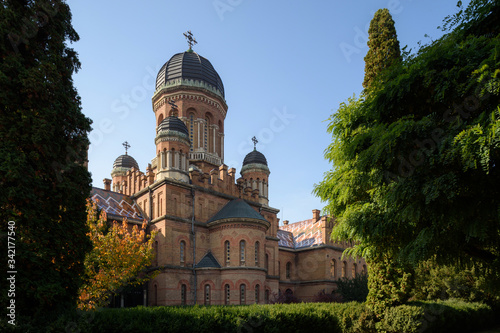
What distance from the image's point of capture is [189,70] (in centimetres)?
3938

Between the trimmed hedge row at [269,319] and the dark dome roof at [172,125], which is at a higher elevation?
the dark dome roof at [172,125]

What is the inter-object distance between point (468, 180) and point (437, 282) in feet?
62.7

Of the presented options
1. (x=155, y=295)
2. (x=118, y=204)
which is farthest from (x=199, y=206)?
(x=155, y=295)

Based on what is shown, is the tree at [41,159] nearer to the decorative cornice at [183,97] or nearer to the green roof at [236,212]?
the green roof at [236,212]

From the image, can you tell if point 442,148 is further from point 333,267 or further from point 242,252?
point 333,267

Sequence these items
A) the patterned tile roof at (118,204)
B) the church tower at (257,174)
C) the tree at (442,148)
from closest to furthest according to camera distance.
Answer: the tree at (442,148), the patterned tile roof at (118,204), the church tower at (257,174)

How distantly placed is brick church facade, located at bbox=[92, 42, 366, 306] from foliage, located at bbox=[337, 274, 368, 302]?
4.08 metres

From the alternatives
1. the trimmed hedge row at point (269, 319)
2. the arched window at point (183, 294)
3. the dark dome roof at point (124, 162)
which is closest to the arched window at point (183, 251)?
the arched window at point (183, 294)

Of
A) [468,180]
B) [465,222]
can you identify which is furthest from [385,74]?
[465,222]

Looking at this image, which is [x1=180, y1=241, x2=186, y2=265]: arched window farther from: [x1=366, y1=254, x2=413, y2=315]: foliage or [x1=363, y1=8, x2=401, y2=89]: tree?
[x1=363, y1=8, x2=401, y2=89]: tree

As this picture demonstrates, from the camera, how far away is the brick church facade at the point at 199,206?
95.4ft

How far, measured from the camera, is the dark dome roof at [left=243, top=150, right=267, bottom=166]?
40.1 m

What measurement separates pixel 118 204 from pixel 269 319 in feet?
69.2

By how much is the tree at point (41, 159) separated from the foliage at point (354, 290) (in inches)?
1204
